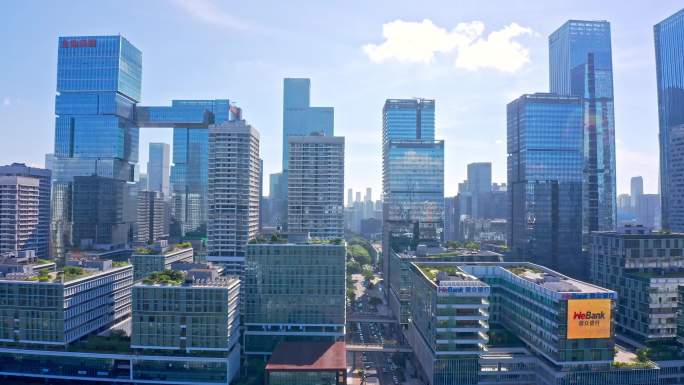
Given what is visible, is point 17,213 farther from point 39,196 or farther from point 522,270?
point 522,270

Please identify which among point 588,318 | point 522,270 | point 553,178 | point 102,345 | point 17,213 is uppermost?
point 553,178

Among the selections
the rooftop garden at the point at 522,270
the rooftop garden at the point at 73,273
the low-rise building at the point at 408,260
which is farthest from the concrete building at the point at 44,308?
the rooftop garden at the point at 522,270

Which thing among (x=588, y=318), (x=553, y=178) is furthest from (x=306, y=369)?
(x=553, y=178)

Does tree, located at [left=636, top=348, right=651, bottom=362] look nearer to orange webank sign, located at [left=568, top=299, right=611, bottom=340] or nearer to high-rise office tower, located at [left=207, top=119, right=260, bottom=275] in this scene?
orange webank sign, located at [left=568, top=299, right=611, bottom=340]

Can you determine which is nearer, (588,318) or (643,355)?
(588,318)

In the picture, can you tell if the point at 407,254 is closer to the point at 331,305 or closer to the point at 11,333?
the point at 331,305

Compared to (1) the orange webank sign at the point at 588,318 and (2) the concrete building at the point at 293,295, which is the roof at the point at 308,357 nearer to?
(2) the concrete building at the point at 293,295

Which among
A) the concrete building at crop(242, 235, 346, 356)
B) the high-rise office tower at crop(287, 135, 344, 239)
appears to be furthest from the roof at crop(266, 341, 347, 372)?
the high-rise office tower at crop(287, 135, 344, 239)
